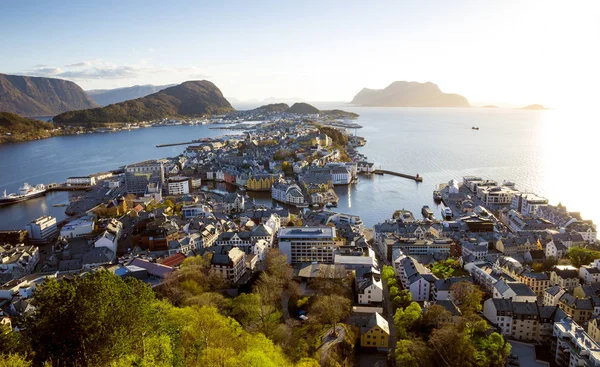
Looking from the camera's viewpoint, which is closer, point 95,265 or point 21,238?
point 95,265

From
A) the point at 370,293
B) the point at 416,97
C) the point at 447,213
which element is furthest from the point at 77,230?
the point at 416,97

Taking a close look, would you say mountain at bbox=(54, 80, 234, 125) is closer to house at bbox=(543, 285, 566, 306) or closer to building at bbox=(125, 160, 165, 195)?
building at bbox=(125, 160, 165, 195)

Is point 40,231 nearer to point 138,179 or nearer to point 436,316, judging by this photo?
point 138,179

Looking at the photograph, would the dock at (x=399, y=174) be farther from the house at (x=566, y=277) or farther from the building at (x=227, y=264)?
the building at (x=227, y=264)

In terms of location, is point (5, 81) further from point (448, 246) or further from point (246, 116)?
point (448, 246)

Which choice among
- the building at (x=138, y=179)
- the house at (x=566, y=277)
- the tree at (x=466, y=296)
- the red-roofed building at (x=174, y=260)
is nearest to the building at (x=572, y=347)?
the tree at (x=466, y=296)

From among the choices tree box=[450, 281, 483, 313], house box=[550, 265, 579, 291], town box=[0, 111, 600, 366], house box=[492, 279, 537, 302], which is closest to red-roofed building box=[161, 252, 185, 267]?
town box=[0, 111, 600, 366]

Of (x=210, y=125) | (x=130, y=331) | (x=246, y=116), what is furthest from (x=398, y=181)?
(x=246, y=116)

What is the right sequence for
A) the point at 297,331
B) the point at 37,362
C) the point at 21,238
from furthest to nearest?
the point at 21,238 < the point at 297,331 < the point at 37,362
